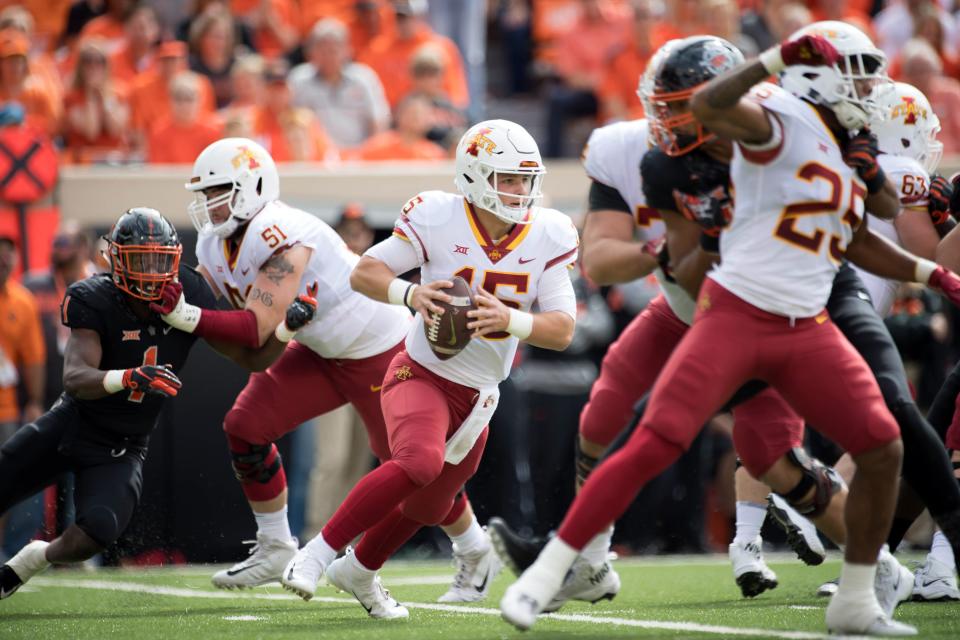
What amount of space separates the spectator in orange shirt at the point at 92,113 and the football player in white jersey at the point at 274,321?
13.4ft

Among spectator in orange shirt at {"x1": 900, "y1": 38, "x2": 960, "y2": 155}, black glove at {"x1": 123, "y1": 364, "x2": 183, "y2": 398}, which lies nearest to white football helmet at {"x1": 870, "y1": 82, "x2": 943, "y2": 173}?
black glove at {"x1": 123, "y1": 364, "x2": 183, "y2": 398}

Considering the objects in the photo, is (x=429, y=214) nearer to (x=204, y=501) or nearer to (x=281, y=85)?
(x=204, y=501)

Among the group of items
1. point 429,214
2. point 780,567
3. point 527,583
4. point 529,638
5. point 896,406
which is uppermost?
point 429,214

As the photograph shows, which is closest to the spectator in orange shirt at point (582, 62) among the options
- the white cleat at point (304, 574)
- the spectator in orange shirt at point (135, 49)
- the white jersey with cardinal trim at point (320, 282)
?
the spectator in orange shirt at point (135, 49)

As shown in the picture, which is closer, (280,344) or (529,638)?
(529,638)

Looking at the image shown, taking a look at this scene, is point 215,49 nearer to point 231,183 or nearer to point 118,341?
point 231,183

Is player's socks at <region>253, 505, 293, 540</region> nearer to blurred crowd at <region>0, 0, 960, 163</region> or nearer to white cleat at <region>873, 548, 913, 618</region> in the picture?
white cleat at <region>873, 548, 913, 618</region>

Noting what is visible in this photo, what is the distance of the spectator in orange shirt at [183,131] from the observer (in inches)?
371

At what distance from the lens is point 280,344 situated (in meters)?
5.55

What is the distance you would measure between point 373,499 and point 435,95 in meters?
5.98

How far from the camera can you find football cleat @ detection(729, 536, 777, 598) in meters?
5.35

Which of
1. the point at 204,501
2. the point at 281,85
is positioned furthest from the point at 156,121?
the point at 204,501

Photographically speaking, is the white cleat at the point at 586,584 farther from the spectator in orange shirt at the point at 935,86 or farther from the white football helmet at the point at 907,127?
the spectator in orange shirt at the point at 935,86

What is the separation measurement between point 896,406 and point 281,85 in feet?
20.3
